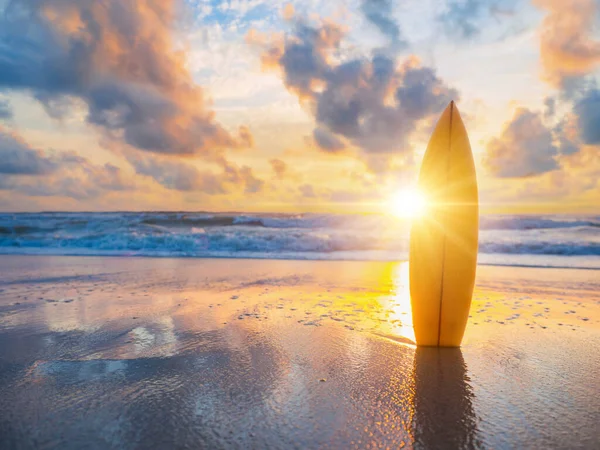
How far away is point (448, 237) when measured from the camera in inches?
122

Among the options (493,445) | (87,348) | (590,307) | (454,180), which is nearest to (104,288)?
(87,348)

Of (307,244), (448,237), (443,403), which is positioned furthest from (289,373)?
(307,244)

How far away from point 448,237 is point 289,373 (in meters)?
1.59

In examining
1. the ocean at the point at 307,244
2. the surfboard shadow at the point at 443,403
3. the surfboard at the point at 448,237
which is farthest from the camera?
the ocean at the point at 307,244

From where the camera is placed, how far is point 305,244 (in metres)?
13.5

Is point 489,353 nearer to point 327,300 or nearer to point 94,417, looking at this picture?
point 327,300

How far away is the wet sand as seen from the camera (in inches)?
71.9

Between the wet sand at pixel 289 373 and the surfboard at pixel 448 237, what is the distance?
223 millimetres

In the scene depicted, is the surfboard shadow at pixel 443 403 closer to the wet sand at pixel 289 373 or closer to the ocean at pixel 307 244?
the wet sand at pixel 289 373

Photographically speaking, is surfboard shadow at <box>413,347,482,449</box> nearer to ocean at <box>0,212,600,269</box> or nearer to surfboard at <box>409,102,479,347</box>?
surfboard at <box>409,102,479,347</box>

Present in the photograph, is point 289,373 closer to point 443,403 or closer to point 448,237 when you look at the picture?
point 443,403

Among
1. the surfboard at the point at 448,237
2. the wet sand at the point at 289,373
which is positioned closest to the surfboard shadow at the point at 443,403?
the wet sand at the point at 289,373

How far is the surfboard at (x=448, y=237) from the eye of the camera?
10.0ft

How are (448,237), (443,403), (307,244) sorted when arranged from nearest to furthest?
1. (443,403)
2. (448,237)
3. (307,244)
